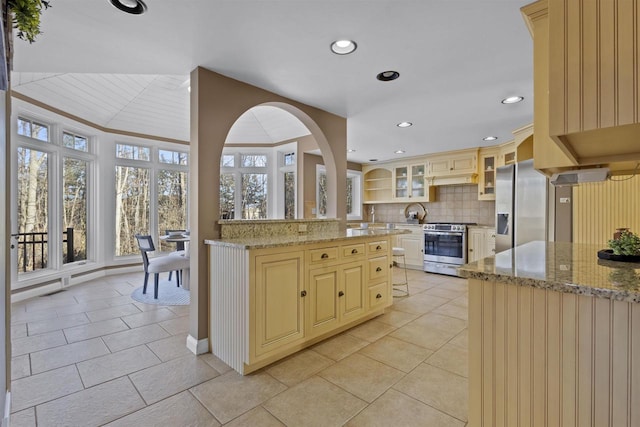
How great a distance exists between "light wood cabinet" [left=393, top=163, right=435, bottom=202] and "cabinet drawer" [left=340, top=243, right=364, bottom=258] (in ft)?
12.4

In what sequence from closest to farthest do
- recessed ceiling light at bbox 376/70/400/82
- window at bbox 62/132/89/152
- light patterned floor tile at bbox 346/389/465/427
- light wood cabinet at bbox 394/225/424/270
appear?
light patterned floor tile at bbox 346/389/465/427 < recessed ceiling light at bbox 376/70/400/82 < window at bbox 62/132/89/152 < light wood cabinet at bbox 394/225/424/270

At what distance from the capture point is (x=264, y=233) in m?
2.82

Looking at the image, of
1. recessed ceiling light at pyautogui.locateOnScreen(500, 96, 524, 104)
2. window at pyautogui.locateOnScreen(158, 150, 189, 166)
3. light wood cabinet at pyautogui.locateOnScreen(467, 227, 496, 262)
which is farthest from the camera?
window at pyautogui.locateOnScreen(158, 150, 189, 166)

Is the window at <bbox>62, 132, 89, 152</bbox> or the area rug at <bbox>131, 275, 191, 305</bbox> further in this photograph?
the window at <bbox>62, 132, 89, 152</bbox>

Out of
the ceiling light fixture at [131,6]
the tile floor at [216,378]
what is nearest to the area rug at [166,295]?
the tile floor at [216,378]

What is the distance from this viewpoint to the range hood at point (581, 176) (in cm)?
176

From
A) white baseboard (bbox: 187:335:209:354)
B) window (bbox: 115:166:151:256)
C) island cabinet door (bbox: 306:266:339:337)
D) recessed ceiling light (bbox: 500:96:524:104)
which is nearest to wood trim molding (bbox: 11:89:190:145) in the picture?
window (bbox: 115:166:151:256)

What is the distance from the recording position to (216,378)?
81.7 inches

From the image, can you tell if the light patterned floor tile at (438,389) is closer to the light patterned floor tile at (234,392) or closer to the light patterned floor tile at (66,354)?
the light patterned floor tile at (234,392)

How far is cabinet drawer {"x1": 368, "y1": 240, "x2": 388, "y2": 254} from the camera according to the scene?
10.1ft

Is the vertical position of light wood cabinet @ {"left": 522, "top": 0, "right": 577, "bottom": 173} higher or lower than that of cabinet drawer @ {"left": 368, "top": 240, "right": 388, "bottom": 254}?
higher

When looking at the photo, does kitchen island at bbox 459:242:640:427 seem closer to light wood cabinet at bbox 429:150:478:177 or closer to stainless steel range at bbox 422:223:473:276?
stainless steel range at bbox 422:223:473:276

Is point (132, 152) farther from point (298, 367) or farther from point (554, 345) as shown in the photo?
point (554, 345)

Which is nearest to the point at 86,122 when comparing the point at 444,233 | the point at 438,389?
the point at 438,389
